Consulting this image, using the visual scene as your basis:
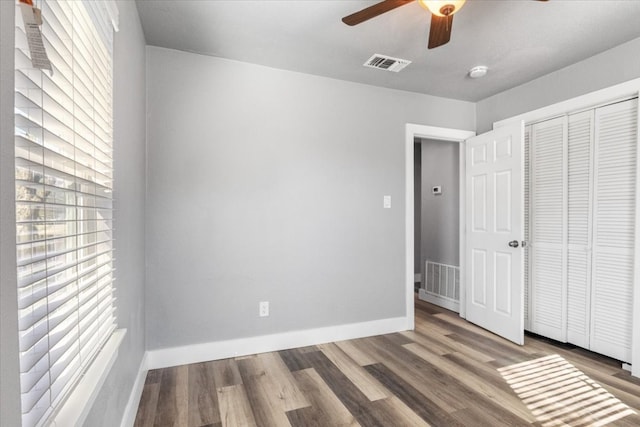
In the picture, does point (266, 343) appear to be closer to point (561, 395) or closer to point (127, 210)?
point (127, 210)

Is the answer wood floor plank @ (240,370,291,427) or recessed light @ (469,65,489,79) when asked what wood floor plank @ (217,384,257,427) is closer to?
wood floor plank @ (240,370,291,427)

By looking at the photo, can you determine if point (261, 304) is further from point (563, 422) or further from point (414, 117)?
point (414, 117)

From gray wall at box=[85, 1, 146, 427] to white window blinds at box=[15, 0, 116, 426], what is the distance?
231mm

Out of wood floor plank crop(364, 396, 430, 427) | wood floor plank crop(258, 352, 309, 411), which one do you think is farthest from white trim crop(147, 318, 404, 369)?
wood floor plank crop(364, 396, 430, 427)

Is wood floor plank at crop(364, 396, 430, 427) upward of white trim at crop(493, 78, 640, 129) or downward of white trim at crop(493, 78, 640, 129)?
downward

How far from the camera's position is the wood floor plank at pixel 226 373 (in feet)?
7.47

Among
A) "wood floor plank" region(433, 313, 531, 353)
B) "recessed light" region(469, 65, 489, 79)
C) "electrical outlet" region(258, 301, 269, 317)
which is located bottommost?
"wood floor plank" region(433, 313, 531, 353)

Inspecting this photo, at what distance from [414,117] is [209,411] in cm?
315

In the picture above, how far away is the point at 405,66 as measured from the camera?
2.81 m

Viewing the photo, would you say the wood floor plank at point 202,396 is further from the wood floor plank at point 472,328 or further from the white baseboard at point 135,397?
the wood floor plank at point 472,328

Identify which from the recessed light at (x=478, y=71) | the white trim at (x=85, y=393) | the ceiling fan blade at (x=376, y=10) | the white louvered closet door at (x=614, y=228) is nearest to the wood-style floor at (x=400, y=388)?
the white louvered closet door at (x=614, y=228)

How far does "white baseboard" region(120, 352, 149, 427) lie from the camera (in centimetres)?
168

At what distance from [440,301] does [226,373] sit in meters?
2.91

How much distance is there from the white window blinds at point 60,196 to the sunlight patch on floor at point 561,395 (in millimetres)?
2308
